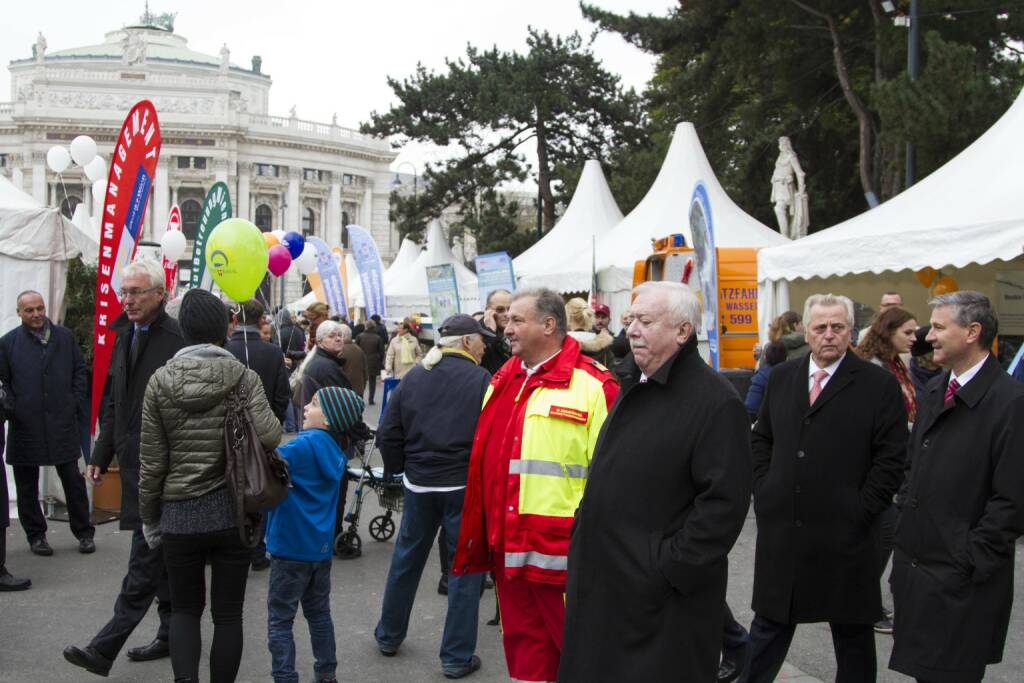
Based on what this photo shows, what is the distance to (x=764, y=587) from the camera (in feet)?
13.2

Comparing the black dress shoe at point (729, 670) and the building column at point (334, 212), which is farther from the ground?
the building column at point (334, 212)

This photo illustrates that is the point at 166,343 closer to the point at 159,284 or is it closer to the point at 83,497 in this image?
the point at 159,284

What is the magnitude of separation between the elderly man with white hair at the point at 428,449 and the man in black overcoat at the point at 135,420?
43.5 inches

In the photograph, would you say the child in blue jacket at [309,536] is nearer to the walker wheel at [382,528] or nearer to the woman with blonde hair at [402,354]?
the walker wheel at [382,528]

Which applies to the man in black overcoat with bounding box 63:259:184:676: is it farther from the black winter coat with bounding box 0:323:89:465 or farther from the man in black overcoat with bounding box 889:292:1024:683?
the man in black overcoat with bounding box 889:292:1024:683

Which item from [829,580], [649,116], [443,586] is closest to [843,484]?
[829,580]

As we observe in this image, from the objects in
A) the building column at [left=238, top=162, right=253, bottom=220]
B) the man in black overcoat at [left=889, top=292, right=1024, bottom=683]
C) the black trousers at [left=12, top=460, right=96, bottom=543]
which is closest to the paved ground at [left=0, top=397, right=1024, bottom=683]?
the black trousers at [left=12, top=460, right=96, bottom=543]

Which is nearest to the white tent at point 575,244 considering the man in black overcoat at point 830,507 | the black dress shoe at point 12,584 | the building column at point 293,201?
the black dress shoe at point 12,584

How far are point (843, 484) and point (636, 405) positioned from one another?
134cm

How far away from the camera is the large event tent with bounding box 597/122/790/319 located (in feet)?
53.2

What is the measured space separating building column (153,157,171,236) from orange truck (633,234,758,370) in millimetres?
72856

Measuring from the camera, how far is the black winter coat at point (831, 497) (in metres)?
3.92

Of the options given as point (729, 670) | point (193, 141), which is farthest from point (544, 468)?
point (193, 141)

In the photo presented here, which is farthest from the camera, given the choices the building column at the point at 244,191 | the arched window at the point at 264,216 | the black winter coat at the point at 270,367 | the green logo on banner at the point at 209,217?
the arched window at the point at 264,216
